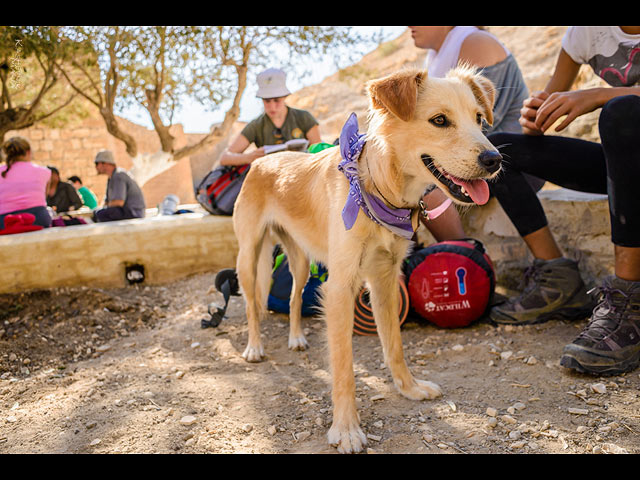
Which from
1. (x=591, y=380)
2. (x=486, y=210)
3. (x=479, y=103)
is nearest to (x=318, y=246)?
(x=479, y=103)

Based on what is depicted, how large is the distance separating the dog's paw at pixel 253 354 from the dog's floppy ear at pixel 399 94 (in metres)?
1.85

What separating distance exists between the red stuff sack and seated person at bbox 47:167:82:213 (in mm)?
8075

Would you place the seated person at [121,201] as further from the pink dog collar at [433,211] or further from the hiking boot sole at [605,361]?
the hiking boot sole at [605,361]

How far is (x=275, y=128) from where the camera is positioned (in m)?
5.12

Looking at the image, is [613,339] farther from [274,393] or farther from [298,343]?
[298,343]

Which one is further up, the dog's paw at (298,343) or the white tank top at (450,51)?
the white tank top at (450,51)

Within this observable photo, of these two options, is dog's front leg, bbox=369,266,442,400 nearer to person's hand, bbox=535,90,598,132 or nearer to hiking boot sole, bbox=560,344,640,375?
hiking boot sole, bbox=560,344,640,375

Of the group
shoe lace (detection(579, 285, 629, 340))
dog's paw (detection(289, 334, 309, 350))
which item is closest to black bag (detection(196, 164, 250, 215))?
dog's paw (detection(289, 334, 309, 350))

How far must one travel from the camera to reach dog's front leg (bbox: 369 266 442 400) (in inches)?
92.5

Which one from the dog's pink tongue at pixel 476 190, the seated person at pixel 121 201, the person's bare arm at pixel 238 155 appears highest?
the person's bare arm at pixel 238 155

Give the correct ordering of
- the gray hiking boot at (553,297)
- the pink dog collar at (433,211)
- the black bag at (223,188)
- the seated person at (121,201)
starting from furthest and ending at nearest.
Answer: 1. the seated person at (121,201)
2. the black bag at (223,188)
3. the gray hiking boot at (553,297)
4. the pink dog collar at (433,211)

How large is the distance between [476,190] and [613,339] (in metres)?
1.16

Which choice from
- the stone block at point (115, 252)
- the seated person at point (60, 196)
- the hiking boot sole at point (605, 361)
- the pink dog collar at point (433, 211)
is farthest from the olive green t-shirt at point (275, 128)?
the seated person at point (60, 196)

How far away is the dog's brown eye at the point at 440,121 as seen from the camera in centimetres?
196
